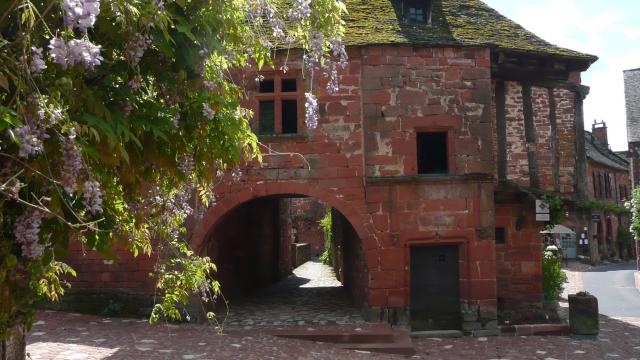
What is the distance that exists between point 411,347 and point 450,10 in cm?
Result: 804

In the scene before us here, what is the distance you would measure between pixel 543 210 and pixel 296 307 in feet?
19.1

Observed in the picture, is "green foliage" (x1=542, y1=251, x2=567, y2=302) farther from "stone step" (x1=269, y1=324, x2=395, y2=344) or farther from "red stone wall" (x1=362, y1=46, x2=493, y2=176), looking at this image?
"stone step" (x1=269, y1=324, x2=395, y2=344)

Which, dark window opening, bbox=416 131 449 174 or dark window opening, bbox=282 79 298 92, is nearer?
dark window opening, bbox=282 79 298 92

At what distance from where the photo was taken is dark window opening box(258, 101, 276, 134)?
34.8 ft

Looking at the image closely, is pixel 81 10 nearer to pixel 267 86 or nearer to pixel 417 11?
pixel 267 86

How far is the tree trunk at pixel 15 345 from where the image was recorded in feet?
12.4

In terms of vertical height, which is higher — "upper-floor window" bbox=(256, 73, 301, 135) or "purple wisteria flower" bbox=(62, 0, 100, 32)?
"upper-floor window" bbox=(256, 73, 301, 135)

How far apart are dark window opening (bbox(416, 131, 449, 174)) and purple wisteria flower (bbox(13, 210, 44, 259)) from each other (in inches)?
350

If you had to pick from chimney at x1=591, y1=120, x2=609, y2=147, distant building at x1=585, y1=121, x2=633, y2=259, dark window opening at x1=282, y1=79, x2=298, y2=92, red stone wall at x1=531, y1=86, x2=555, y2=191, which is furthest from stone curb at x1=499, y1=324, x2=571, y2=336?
chimney at x1=591, y1=120, x2=609, y2=147

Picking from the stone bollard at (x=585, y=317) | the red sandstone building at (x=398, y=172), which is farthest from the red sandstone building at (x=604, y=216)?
the red sandstone building at (x=398, y=172)

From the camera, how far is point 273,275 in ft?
61.4

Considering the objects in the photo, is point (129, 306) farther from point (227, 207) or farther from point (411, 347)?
point (411, 347)

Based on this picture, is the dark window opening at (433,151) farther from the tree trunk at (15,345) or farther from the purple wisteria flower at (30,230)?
the purple wisteria flower at (30,230)

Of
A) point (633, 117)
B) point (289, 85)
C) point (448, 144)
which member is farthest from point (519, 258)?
point (633, 117)
